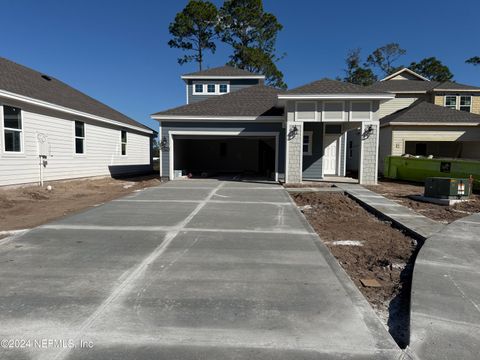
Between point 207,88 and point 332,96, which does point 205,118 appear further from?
point 207,88

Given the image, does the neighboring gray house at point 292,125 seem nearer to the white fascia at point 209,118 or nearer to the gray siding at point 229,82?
the white fascia at point 209,118

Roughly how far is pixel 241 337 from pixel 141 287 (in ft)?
4.77

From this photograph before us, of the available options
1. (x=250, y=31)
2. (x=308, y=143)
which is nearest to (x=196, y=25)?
(x=250, y=31)

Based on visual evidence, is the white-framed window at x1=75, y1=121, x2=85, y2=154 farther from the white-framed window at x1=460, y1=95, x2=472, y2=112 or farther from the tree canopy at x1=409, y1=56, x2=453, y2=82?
the tree canopy at x1=409, y1=56, x2=453, y2=82

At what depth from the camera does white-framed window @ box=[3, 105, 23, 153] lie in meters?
10.8

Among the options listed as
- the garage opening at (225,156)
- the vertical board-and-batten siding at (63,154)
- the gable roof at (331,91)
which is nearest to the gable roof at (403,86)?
the garage opening at (225,156)

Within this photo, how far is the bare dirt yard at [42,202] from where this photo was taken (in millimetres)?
7284

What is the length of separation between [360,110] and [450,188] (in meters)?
5.57

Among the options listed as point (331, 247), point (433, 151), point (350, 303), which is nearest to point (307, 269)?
point (350, 303)

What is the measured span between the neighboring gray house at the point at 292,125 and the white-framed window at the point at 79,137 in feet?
11.5

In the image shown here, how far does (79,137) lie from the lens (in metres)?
15.2

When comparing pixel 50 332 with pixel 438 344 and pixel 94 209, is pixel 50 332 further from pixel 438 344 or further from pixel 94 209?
pixel 94 209

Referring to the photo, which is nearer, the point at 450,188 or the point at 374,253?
the point at 374,253

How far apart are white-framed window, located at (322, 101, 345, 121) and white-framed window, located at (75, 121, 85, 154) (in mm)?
11502
